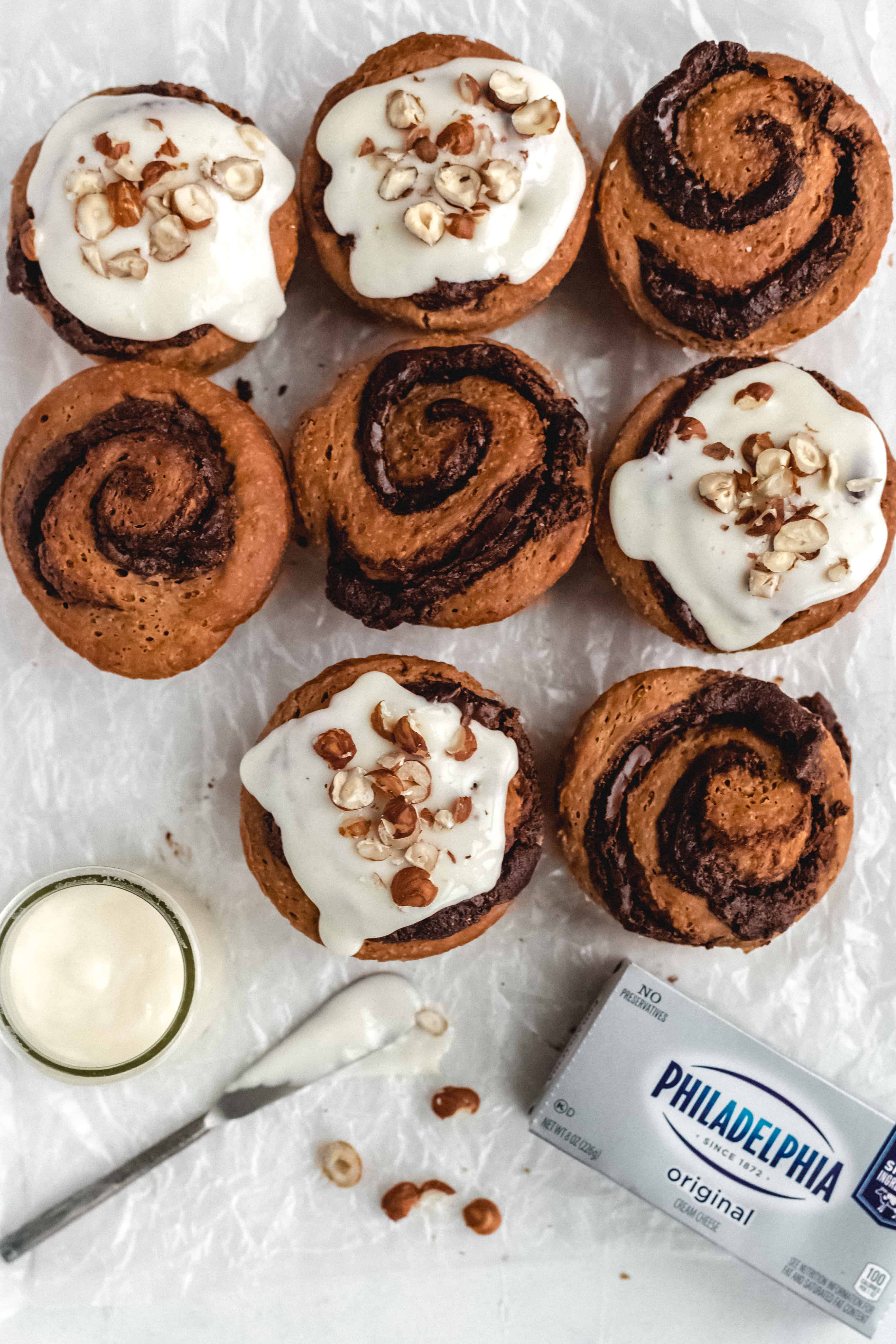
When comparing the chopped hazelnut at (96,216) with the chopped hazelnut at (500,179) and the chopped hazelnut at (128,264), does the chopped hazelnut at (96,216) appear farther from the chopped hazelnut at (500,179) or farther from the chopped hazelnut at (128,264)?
the chopped hazelnut at (500,179)

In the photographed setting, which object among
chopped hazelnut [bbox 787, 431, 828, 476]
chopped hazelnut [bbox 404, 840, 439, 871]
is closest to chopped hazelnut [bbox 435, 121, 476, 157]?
chopped hazelnut [bbox 787, 431, 828, 476]

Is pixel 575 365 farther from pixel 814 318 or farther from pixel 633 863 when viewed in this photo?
pixel 633 863

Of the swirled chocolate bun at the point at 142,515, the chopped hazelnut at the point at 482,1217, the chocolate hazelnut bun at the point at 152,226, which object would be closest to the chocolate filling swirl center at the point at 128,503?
the swirled chocolate bun at the point at 142,515

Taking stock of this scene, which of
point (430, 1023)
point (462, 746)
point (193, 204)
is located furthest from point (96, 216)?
point (430, 1023)

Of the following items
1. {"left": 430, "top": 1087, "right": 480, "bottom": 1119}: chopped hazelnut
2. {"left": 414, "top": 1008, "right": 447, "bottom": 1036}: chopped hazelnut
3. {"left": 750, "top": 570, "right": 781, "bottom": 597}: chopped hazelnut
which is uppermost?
{"left": 750, "top": 570, "right": 781, "bottom": 597}: chopped hazelnut

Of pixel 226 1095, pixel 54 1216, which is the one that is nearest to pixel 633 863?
pixel 226 1095

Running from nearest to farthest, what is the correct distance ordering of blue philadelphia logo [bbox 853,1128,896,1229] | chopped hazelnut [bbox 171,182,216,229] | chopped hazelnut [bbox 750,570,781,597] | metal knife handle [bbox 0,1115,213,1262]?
1. chopped hazelnut [bbox 171,182,216,229]
2. chopped hazelnut [bbox 750,570,781,597]
3. blue philadelphia logo [bbox 853,1128,896,1229]
4. metal knife handle [bbox 0,1115,213,1262]

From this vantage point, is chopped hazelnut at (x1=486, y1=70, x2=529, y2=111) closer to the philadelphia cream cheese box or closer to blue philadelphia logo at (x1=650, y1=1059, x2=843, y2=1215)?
the philadelphia cream cheese box
